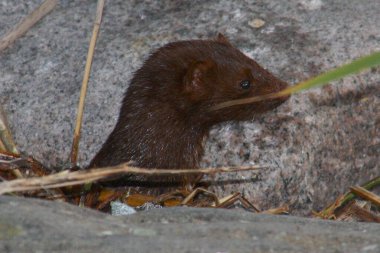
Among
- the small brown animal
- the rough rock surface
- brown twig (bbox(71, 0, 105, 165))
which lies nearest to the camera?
the rough rock surface

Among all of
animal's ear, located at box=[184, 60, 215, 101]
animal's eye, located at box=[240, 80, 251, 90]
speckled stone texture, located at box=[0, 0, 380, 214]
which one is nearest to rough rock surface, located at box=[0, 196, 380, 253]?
speckled stone texture, located at box=[0, 0, 380, 214]

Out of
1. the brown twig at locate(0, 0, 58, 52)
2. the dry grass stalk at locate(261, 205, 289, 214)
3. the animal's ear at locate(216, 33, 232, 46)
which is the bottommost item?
the dry grass stalk at locate(261, 205, 289, 214)

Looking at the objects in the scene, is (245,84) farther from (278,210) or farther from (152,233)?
(152,233)

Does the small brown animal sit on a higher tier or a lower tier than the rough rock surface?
lower

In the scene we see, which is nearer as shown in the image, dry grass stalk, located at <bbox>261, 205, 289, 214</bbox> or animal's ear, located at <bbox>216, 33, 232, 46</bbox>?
dry grass stalk, located at <bbox>261, 205, 289, 214</bbox>

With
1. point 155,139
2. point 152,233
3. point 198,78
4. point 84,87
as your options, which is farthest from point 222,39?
point 152,233

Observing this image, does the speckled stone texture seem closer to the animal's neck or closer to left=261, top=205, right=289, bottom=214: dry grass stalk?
the animal's neck

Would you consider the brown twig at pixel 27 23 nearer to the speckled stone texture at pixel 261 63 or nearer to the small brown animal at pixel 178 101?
the speckled stone texture at pixel 261 63
